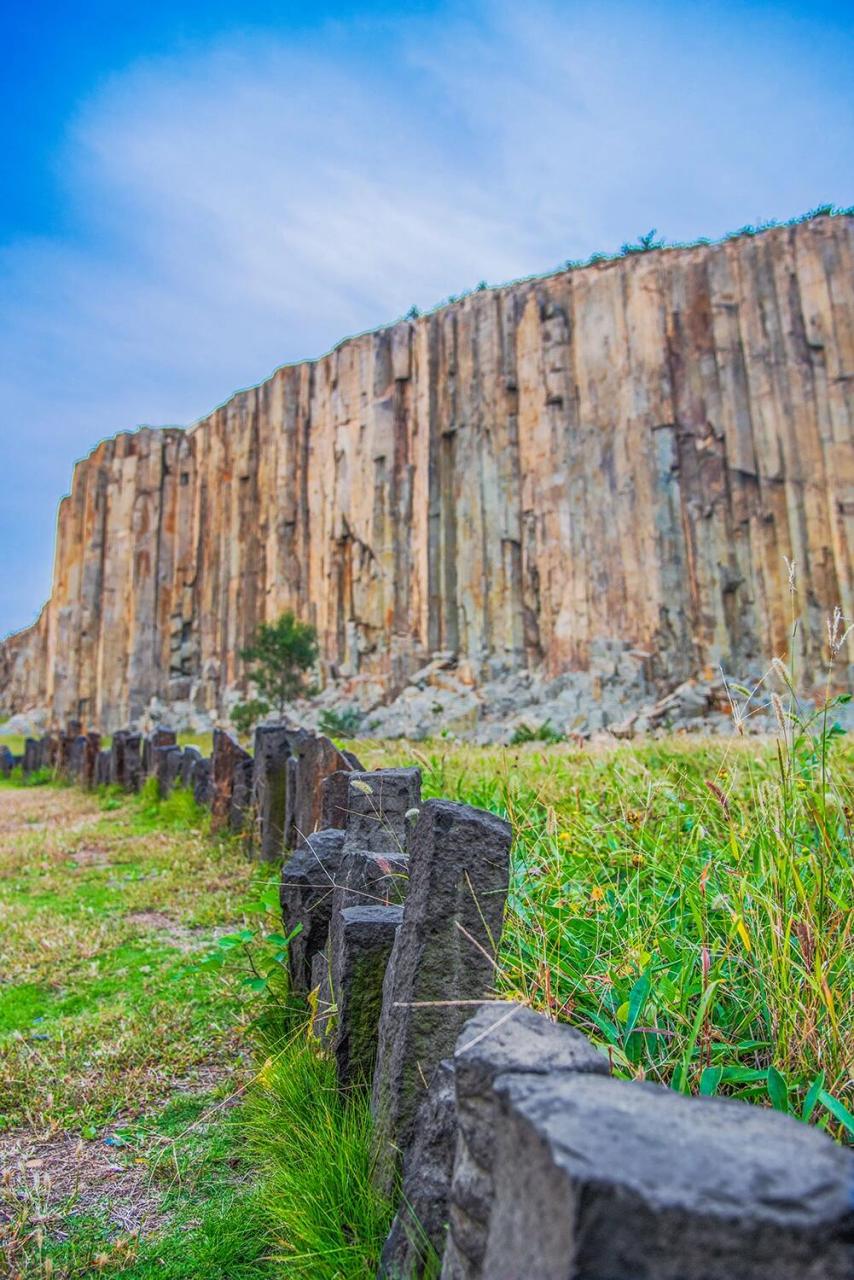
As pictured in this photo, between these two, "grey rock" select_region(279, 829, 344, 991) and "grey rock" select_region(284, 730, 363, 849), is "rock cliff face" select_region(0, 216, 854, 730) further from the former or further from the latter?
"grey rock" select_region(279, 829, 344, 991)

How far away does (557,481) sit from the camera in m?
21.9

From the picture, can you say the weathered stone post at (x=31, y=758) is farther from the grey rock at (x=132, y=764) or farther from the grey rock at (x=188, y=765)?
the grey rock at (x=188, y=765)

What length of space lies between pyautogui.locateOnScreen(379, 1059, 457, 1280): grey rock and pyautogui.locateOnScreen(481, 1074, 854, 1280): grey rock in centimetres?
68

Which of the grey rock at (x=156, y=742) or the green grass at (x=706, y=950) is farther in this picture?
the grey rock at (x=156, y=742)

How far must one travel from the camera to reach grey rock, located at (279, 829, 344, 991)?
2.89 metres

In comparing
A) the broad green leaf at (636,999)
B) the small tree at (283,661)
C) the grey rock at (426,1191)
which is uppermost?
the small tree at (283,661)

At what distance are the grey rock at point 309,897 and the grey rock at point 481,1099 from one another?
5.11 feet

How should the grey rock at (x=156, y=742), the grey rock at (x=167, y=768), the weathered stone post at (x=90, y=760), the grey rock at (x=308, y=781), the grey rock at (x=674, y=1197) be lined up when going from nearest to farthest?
1. the grey rock at (x=674, y=1197)
2. the grey rock at (x=308, y=781)
3. the grey rock at (x=167, y=768)
4. the grey rock at (x=156, y=742)
5. the weathered stone post at (x=90, y=760)

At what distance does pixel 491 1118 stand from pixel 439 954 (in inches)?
25.2

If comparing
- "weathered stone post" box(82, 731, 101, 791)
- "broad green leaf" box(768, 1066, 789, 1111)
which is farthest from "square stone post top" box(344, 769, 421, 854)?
"weathered stone post" box(82, 731, 101, 791)

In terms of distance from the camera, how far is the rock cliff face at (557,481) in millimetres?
20000

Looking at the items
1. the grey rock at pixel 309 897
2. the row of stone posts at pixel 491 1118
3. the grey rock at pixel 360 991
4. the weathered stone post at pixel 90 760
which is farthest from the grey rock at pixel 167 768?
the grey rock at pixel 360 991

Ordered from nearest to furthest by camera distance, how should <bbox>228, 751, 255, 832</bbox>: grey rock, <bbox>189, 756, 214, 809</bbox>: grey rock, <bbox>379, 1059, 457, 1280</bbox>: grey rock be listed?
<bbox>379, 1059, 457, 1280</bbox>: grey rock < <bbox>228, 751, 255, 832</bbox>: grey rock < <bbox>189, 756, 214, 809</bbox>: grey rock

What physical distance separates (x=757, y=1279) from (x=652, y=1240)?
10cm
